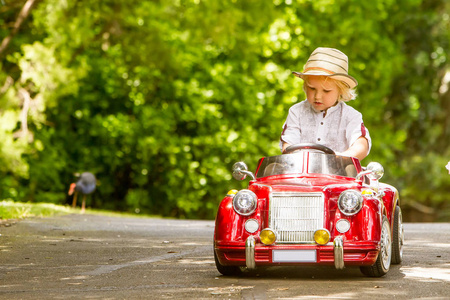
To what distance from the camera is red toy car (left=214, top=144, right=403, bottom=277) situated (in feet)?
25.2

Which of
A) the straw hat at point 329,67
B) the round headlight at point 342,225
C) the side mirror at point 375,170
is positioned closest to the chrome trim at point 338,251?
the round headlight at point 342,225

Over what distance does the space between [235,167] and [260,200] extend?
32.1 inches

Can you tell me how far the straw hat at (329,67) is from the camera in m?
9.21

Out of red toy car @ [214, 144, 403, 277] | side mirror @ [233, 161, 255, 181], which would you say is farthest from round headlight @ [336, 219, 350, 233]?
side mirror @ [233, 161, 255, 181]

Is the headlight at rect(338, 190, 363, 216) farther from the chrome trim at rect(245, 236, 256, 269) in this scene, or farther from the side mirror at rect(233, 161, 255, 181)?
the side mirror at rect(233, 161, 255, 181)

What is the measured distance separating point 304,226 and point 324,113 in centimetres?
185

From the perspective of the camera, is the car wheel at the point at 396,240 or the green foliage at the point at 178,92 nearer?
the car wheel at the point at 396,240

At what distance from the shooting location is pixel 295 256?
7.68 meters

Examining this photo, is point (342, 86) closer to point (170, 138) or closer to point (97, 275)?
point (97, 275)

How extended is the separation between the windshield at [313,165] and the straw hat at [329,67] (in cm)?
99

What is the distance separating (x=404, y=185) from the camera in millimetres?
38750

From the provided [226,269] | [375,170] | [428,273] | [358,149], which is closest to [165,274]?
[226,269]

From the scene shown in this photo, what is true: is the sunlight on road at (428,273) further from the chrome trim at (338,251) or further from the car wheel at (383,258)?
the chrome trim at (338,251)

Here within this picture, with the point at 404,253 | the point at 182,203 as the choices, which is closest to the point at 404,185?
the point at 182,203
